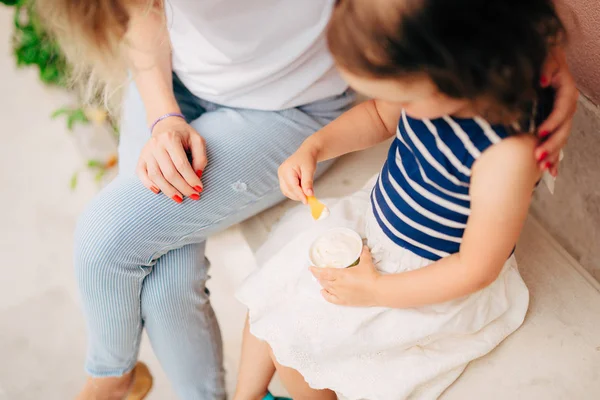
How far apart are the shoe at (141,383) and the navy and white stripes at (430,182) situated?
0.82m

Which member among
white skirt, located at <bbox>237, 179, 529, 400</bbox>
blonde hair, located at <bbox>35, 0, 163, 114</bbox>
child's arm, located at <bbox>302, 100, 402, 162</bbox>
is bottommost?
white skirt, located at <bbox>237, 179, 529, 400</bbox>

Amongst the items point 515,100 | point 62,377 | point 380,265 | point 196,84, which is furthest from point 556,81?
point 62,377

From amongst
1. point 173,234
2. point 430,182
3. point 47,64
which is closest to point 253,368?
point 173,234

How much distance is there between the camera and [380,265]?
2.81ft

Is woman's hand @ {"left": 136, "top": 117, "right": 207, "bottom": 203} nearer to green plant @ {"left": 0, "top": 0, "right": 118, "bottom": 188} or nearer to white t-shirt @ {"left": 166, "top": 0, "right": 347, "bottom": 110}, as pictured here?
white t-shirt @ {"left": 166, "top": 0, "right": 347, "bottom": 110}

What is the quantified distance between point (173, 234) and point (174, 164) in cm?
13

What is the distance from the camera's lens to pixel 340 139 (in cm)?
90

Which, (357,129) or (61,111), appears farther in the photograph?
(61,111)

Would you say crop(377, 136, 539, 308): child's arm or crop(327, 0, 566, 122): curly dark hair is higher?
crop(327, 0, 566, 122): curly dark hair

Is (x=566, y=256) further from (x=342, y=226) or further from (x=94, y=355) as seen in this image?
(x=94, y=355)

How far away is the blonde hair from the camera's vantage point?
0.86 m

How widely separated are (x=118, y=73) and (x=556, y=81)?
0.71 meters

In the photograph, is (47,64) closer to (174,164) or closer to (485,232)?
(174,164)

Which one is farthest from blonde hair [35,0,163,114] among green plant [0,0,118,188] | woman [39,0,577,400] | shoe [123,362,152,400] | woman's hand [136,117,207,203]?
green plant [0,0,118,188]
